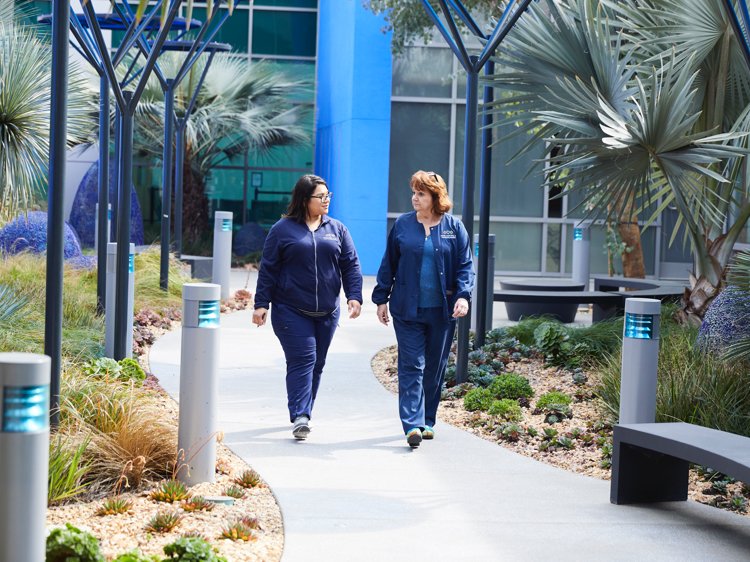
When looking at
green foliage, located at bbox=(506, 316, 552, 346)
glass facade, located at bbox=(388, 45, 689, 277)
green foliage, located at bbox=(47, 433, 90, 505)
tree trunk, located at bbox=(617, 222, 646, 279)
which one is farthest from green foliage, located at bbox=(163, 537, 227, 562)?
glass facade, located at bbox=(388, 45, 689, 277)

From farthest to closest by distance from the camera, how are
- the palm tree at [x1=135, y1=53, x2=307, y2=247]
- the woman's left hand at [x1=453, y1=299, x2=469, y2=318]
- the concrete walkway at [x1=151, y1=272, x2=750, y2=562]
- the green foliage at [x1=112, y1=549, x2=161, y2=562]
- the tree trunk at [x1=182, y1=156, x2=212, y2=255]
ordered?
1. the tree trunk at [x1=182, y1=156, x2=212, y2=255]
2. the palm tree at [x1=135, y1=53, x2=307, y2=247]
3. the woman's left hand at [x1=453, y1=299, x2=469, y2=318]
4. the concrete walkway at [x1=151, y1=272, x2=750, y2=562]
5. the green foliage at [x1=112, y1=549, x2=161, y2=562]

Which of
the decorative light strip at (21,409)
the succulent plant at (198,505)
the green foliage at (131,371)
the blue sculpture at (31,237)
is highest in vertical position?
the blue sculpture at (31,237)

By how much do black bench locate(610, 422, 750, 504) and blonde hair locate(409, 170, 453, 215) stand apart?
2.06m

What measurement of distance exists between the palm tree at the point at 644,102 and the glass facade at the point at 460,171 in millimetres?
12061

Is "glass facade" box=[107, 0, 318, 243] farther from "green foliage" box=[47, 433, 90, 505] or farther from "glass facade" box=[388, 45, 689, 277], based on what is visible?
"green foliage" box=[47, 433, 90, 505]

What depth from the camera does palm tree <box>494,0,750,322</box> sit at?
8.02 m

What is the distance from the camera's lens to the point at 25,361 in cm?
346

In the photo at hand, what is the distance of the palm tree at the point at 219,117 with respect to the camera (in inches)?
889

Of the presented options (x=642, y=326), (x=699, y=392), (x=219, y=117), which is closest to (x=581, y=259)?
(x=219, y=117)

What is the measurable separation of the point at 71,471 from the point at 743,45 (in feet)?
14.4

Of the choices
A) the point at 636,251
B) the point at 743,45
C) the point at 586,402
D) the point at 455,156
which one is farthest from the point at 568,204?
the point at 743,45

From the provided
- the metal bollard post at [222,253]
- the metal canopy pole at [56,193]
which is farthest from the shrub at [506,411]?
the metal bollard post at [222,253]

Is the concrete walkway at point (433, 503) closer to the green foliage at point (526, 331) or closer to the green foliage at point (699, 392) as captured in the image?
the green foliage at point (699, 392)

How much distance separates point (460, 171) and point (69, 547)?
19.4 metres
